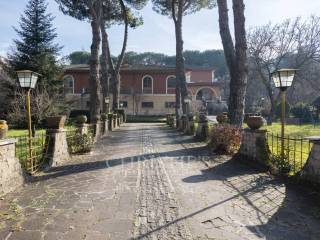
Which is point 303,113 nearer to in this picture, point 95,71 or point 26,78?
point 95,71

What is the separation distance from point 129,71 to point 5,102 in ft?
81.5

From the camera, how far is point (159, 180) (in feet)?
21.6

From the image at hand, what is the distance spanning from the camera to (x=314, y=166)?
5.52m

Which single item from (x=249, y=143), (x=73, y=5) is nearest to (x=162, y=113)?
(x=73, y=5)

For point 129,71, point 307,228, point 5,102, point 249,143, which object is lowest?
point 307,228

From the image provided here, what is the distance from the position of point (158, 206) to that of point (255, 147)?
383 centimetres

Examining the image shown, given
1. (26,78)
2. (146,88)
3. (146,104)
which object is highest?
(146,88)

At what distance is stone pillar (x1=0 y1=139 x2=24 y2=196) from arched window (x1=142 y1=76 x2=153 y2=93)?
40.5 m

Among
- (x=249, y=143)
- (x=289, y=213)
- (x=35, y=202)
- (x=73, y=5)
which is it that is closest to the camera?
(x=289, y=213)

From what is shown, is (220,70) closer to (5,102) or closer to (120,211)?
(5,102)

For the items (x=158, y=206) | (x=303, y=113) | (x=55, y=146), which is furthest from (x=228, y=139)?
(x=303, y=113)

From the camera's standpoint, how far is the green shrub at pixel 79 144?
10008 mm

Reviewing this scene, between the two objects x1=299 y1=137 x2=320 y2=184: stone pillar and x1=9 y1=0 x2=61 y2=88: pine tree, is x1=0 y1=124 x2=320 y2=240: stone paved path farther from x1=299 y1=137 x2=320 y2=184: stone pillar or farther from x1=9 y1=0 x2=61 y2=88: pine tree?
x1=9 y1=0 x2=61 y2=88: pine tree

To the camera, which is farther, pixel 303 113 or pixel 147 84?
pixel 147 84
